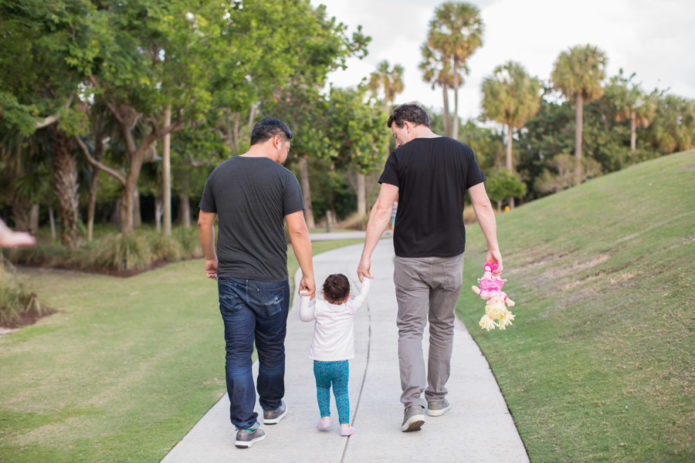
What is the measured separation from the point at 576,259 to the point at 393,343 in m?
4.04

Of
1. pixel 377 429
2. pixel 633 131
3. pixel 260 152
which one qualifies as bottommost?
pixel 377 429

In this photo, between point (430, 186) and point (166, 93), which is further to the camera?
point (166, 93)

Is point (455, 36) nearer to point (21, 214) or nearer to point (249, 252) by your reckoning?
point (21, 214)

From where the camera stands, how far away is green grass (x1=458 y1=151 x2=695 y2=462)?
150 inches

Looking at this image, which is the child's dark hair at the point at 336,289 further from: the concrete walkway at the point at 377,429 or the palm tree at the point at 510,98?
the palm tree at the point at 510,98

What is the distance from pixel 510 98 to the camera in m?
44.8

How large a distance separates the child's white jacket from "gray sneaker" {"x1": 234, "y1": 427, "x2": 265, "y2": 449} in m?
0.63

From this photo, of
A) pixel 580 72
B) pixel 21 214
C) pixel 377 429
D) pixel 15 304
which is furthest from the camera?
pixel 580 72

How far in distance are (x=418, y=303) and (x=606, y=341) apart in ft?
6.91

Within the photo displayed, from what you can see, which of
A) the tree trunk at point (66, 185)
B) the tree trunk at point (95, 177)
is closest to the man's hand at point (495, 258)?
the tree trunk at point (66, 185)

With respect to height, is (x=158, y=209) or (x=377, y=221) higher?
(x=377, y=221)

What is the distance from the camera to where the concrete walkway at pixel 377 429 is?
3.95 metres

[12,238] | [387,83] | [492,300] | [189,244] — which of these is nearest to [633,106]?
[387,83]

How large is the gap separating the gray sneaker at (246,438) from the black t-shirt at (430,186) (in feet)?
5.12
